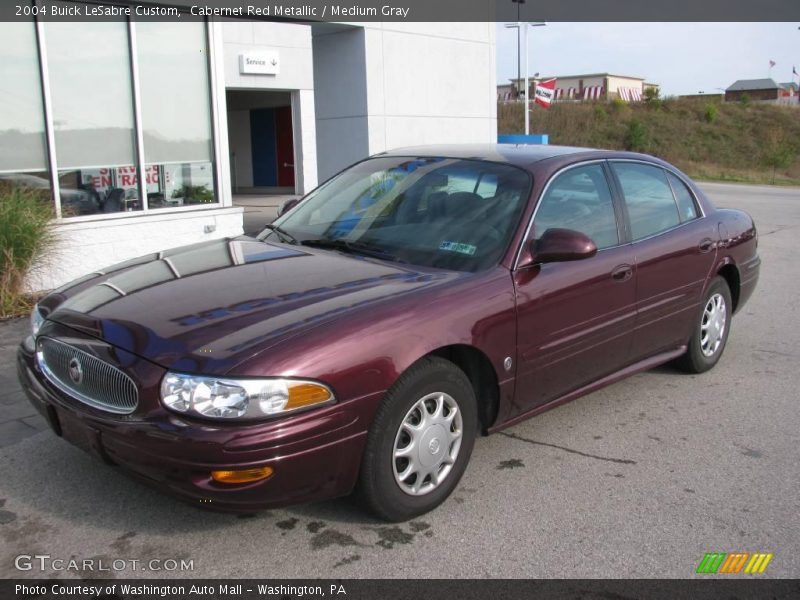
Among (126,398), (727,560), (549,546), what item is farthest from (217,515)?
(727,560)

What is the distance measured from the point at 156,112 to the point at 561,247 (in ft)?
21.4

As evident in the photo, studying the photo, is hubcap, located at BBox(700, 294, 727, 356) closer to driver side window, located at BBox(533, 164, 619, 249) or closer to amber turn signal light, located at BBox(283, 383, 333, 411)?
driver side window, located at BBox(533, 164, 619, 249)

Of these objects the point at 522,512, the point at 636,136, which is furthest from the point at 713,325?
the point at 636,136

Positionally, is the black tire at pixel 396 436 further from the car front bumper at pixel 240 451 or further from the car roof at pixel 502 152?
the car roof at pixel 502 152

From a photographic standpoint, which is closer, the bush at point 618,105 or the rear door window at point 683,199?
the rear door window at point 683,199

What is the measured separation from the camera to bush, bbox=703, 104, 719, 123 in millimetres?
51781

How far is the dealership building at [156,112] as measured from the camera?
8062 mm

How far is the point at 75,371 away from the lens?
3434 mm

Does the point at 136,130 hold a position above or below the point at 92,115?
below

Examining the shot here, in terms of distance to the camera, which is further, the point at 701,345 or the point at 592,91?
the point at 592,91

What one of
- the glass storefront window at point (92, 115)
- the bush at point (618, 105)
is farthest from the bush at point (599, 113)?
the glass storefront window at point (92, 115)

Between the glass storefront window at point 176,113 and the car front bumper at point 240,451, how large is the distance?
250 inches

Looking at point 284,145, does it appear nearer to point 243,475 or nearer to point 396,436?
point 396,436

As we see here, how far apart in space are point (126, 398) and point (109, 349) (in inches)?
9.1
